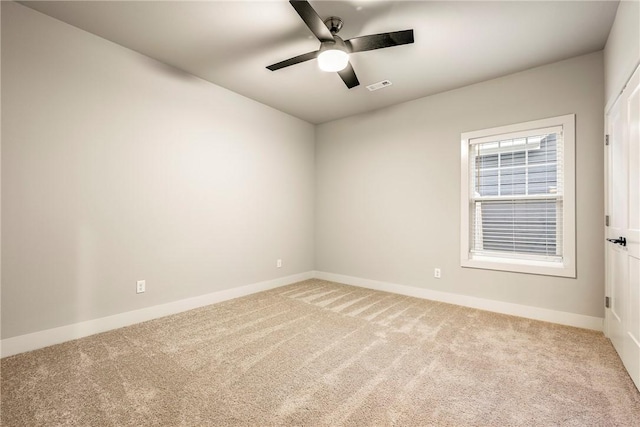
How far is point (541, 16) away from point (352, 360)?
3.16 metres

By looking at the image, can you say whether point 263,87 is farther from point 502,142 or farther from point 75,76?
point 502,142

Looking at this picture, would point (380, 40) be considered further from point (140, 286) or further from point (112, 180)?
point (140, 286)

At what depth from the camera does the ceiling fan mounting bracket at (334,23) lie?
7.79ft

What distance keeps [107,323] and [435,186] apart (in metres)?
3.99

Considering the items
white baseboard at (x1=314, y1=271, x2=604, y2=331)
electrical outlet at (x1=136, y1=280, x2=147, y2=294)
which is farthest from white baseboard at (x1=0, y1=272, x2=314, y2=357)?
white baseboard at (x1=314, y1=271, x2=604, y2=331)

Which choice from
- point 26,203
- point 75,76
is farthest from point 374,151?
point 26,203

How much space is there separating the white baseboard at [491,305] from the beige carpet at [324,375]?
0.14m

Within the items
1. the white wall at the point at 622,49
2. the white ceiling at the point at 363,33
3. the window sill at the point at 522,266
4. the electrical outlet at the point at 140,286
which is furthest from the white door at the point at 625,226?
the electrical outlet at the point at 140,286

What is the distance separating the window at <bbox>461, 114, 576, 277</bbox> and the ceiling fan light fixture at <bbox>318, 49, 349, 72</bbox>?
2.04 metres

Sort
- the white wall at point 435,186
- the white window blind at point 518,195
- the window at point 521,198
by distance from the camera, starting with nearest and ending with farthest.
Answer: the white wall at point 435,186
the window at point 521,198
the white window blind at point 518,195

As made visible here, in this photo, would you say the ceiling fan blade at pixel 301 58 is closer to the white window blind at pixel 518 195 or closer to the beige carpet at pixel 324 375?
the white window blind at pixel 518 195

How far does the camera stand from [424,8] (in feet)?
7.45

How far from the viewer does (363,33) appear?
102 inches

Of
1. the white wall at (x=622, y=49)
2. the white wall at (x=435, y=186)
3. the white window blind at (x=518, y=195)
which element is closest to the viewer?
the white wall at (x=622, y=49)
